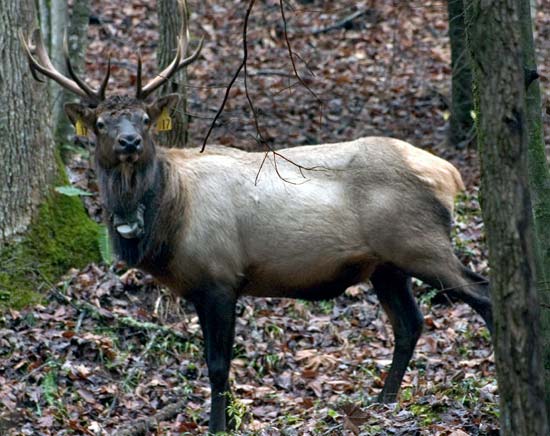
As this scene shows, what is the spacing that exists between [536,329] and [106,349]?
510 centimetres

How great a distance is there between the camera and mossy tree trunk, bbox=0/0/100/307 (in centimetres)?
880

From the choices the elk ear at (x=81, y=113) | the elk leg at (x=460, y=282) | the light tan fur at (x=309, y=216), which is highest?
the elk ear at (x=81, y=113)

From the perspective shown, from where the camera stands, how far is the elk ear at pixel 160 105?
7.51m

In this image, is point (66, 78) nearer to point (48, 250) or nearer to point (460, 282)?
point (48, 250)

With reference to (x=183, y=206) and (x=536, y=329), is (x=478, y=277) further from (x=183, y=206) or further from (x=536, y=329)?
(x=536, y=329)

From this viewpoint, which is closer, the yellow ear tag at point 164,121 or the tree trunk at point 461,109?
the yellow ear tag at point 164,121

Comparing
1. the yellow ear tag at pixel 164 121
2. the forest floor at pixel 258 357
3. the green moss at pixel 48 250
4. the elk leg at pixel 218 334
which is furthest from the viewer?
the green moss at pixel 48 250

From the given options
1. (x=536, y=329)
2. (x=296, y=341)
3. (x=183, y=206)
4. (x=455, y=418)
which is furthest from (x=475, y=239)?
(x=536, y=329)

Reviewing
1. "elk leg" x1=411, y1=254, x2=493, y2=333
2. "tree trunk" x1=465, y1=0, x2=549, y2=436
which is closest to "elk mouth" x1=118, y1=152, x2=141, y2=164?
"elk leg" x1=411, y1=254, x2=493, y2=333

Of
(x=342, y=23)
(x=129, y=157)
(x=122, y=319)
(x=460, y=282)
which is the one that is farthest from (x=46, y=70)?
(x=342, y=23)

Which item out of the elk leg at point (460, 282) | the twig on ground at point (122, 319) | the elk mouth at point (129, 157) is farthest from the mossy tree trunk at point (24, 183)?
the elk leg at point (460, 282)

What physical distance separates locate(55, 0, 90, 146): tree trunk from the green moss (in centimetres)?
196

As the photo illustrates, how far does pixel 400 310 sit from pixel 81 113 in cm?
297

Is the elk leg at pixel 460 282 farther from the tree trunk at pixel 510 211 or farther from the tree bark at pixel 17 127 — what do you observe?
the tree bark at pixel 17 127
